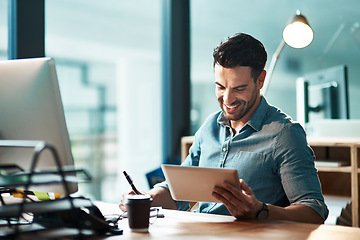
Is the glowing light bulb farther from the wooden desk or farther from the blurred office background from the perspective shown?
the wooden desk

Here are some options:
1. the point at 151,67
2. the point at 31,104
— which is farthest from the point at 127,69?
the point at 31,104

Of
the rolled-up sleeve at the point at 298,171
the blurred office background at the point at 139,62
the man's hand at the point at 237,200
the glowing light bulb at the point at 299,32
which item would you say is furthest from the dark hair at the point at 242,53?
the blurred office background at the point at 139,62

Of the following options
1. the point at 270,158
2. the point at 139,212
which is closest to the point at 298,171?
the point at 270,158

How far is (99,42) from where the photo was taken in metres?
5.07

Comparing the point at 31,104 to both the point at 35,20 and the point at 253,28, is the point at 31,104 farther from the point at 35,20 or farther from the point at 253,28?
the point at 253,28

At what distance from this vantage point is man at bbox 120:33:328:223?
60.3 inches

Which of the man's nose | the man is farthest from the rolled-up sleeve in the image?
the man's nose

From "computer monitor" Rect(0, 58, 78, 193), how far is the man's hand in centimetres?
45

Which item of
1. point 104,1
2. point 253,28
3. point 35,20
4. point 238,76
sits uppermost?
point 104,1

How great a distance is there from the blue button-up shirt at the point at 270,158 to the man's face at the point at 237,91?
0.05 meters

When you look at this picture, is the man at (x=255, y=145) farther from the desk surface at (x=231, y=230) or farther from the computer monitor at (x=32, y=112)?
the computer monitor at (x=32, y=112)

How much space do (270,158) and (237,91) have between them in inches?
11.6

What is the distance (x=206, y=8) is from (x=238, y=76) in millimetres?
2121

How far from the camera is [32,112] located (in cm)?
116
